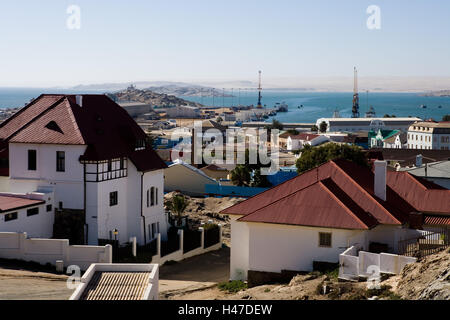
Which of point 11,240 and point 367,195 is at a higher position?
point 367,195

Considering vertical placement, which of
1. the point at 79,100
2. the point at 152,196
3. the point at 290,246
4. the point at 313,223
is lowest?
the point at 290,246

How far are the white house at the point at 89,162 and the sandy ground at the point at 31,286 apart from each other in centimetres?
663

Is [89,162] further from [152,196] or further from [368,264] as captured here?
[368,264]

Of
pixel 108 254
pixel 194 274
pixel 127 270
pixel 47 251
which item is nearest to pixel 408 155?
pixel 194 274

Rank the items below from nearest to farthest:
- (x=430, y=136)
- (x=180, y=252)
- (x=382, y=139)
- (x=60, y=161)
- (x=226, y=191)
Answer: (x=60, y=161) < (x=180, y=252) < (x=226, y=191) < (x=430, y=136) < (x=382, y=139)

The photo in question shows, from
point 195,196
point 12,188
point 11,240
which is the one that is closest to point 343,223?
point 11,240

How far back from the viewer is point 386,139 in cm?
12762

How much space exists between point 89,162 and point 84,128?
2002mm

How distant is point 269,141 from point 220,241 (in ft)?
330

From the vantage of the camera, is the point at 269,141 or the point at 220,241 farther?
the point at 269,141

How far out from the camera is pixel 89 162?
3456 cm

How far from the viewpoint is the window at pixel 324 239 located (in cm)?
2678

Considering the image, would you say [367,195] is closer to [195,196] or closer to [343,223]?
[343,223]

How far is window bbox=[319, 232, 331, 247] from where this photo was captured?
26781mm
